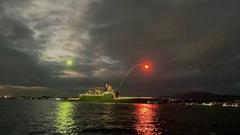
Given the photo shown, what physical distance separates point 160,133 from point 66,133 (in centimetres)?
2315

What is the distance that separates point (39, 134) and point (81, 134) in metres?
9.91

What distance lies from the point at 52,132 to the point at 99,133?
1214cm

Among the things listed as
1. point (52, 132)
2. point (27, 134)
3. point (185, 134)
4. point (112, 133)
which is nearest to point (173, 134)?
point (185, 134)

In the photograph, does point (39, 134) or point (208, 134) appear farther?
point (208, 134)

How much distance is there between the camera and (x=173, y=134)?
3140 inches

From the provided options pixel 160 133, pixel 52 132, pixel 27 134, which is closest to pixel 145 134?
pixel 160 133

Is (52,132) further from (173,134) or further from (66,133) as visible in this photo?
(173,134)

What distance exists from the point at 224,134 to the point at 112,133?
28.1 m

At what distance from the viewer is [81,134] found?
76875 millimetres

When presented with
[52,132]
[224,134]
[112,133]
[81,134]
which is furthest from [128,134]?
[224,134]

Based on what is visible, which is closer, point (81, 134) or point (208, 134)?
point (81, 134)

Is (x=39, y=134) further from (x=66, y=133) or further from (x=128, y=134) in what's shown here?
(x=128, y=134)

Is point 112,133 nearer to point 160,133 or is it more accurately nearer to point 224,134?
point 160,133

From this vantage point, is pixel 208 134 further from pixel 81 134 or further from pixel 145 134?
pixel 81 134
